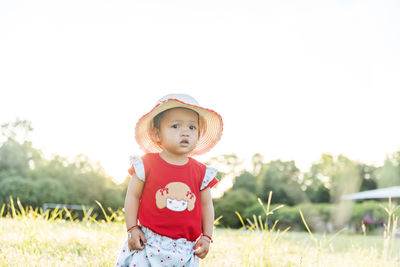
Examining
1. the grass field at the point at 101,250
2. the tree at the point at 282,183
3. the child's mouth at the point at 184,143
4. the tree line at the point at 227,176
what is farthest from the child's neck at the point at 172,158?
the tree at the point at 282,183

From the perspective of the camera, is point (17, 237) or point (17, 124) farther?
point (17, 124)

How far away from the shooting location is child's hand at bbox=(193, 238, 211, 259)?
2.06 metres

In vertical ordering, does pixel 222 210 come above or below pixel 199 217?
below

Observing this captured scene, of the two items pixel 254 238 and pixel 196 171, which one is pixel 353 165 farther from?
pixel 196 171

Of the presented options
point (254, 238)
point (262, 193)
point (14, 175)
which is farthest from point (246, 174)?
point (254, 238)

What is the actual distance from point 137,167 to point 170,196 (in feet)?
0.75

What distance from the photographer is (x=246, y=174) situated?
68.6 feet

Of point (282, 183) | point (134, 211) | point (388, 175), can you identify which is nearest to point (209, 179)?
point (134, 211)

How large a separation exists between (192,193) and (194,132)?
1.06 feet

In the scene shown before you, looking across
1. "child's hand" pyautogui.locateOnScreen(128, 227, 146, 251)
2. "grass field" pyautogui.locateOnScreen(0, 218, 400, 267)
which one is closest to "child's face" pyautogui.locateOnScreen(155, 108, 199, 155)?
"child's hand" pyautogui.locateOnScreen(128, 227, 146, 251)

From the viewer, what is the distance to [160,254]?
197 cm

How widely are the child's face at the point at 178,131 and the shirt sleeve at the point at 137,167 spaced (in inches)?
6.1

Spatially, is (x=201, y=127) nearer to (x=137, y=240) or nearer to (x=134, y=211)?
(x=134, y=211)

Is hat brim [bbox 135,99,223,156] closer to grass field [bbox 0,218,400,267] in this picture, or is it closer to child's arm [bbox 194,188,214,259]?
child's arm [bbox 194,188,214,259]
